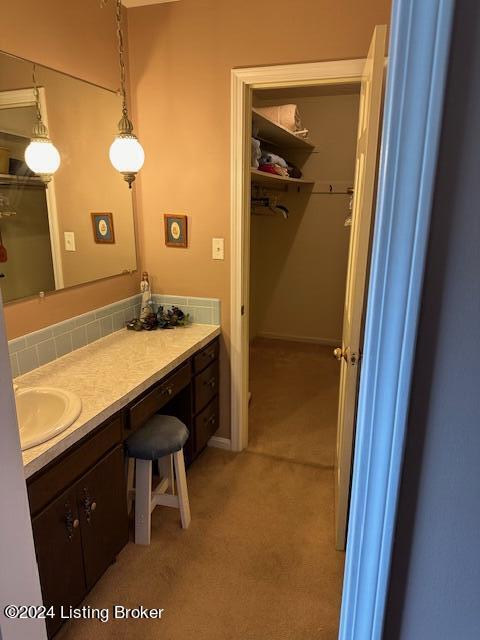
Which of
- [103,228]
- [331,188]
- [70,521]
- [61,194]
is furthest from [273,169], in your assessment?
[70,521]

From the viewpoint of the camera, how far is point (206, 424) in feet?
8.59

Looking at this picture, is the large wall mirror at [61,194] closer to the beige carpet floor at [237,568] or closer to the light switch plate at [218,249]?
the light switch plate at [218,249]

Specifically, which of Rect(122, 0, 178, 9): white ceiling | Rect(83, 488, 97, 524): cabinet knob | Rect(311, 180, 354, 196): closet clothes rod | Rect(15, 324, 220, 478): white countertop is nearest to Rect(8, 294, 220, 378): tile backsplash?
Rect(15, 324, 220, 478): white countertop

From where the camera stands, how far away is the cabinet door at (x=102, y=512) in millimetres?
1598

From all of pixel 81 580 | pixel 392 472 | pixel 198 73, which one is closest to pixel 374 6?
pixel 198 73

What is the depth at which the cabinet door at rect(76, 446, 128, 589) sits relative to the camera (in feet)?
5.24

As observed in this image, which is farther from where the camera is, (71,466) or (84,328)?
(84,328)

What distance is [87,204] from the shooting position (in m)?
2.25

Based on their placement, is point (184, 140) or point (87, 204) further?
point (184, 140)

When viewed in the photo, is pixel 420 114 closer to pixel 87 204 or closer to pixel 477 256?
pixel 477 256

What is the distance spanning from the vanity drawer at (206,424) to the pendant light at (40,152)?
4.81 feet

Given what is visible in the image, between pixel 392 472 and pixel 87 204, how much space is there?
205 centimetres

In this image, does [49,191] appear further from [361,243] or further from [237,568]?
[237,568]

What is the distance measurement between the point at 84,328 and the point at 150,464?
2.53 ft
